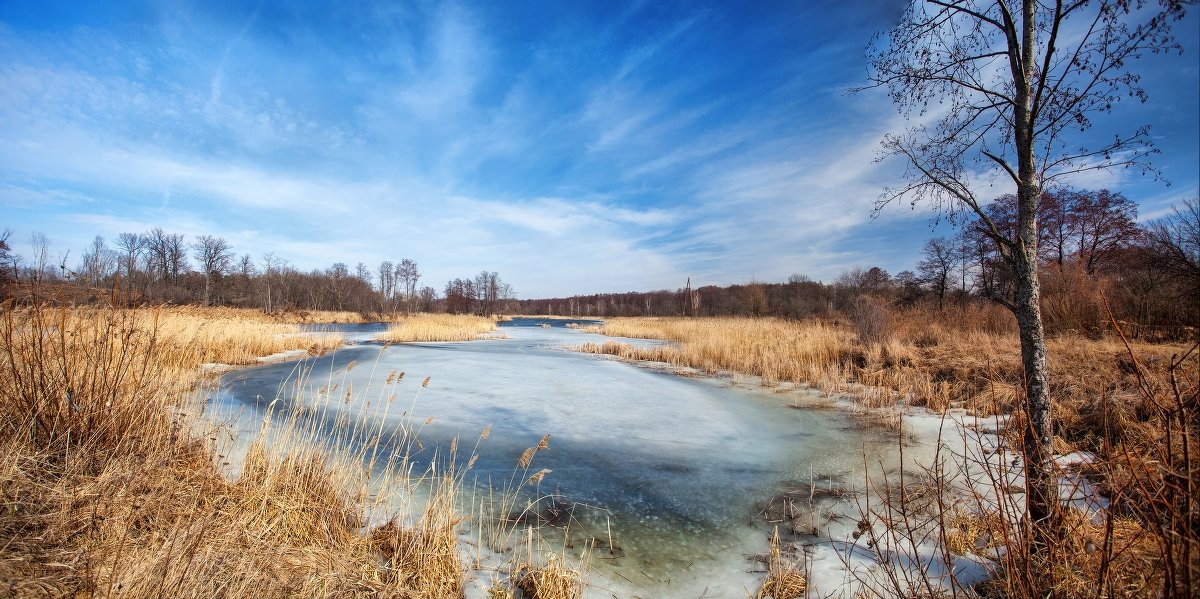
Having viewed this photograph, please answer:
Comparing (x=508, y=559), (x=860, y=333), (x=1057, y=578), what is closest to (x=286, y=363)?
(x=508, y=559)

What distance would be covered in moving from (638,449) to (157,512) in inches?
163

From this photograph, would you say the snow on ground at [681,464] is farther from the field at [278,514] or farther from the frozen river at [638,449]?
the field at [278,514]

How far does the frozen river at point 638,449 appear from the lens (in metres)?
3.01

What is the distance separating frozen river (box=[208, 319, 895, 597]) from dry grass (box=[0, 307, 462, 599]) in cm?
70

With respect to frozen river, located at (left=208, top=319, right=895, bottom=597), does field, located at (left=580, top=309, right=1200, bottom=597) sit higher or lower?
higher

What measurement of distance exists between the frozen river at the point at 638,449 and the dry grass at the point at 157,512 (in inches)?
27.7

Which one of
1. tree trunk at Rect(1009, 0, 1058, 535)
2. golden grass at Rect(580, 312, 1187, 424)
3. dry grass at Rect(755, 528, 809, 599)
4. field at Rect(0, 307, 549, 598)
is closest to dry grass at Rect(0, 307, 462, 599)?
field at Rect(0, 307, 549, 598)

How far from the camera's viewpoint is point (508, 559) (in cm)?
278

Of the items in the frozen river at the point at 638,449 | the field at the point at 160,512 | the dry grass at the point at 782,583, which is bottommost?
the frozen river at the point at 638,449

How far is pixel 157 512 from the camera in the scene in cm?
236

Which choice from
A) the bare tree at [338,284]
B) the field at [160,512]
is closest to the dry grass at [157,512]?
the field at [160,512]

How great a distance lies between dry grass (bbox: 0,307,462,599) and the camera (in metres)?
1.81

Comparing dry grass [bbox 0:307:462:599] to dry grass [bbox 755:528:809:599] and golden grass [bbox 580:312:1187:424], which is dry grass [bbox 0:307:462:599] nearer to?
dry grass [bbox 755:528:809:599]

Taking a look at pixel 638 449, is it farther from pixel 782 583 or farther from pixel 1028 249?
pixel 1028 249
